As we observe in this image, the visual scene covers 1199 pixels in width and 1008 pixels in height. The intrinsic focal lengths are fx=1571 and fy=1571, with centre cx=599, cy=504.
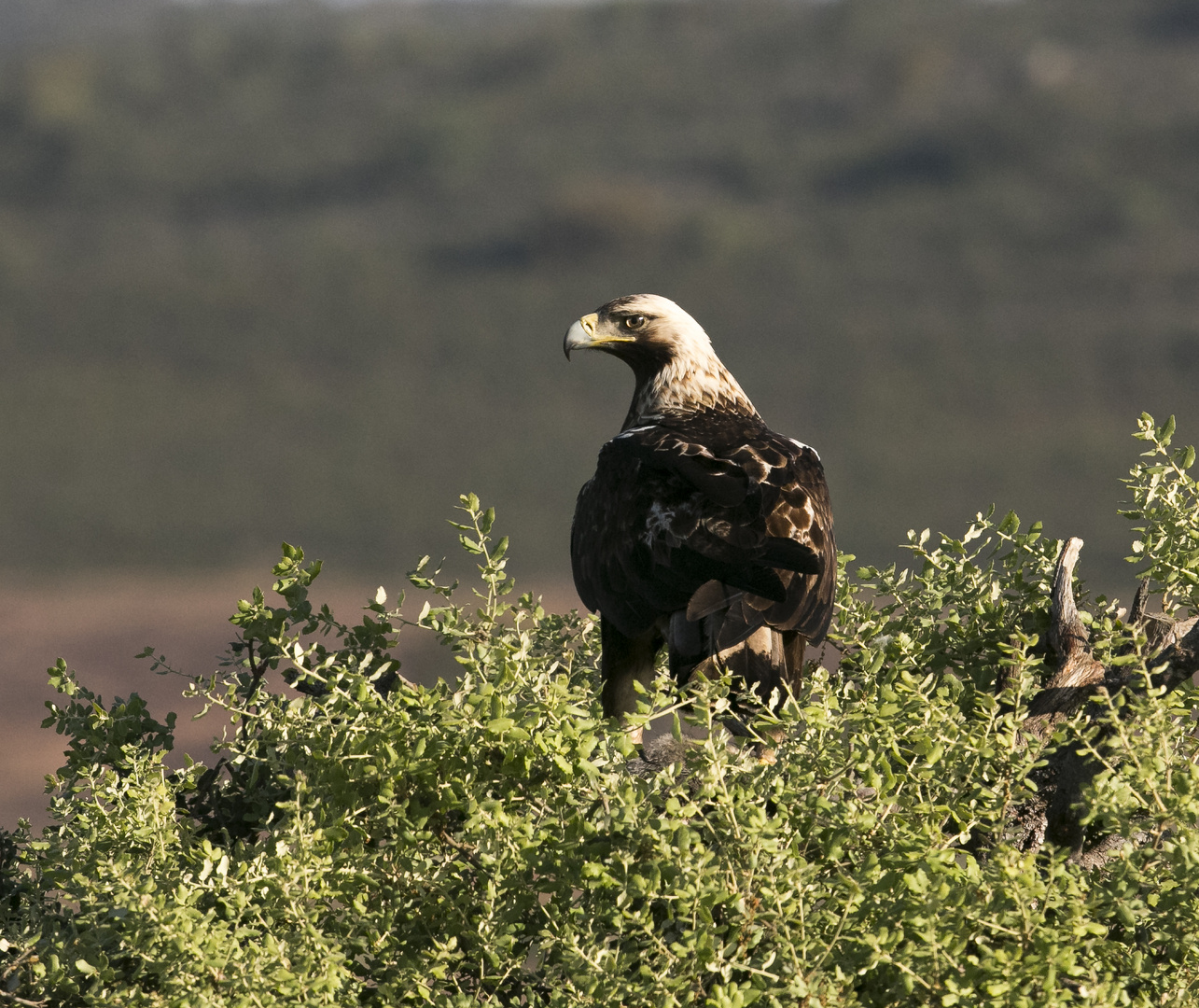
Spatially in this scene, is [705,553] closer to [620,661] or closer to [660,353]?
[620,661]

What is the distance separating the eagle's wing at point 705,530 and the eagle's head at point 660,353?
850 mm

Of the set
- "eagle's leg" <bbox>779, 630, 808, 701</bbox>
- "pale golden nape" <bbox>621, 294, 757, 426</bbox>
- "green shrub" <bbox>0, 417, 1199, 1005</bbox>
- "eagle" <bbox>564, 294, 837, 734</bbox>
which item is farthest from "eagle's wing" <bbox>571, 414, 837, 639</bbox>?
"green shrub" <bbox>0, 417, 1199, 1005</bbox>

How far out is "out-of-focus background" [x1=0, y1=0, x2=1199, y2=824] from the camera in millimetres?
28625

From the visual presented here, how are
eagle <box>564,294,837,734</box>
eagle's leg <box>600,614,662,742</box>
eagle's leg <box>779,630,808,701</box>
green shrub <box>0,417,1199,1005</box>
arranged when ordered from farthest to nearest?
eagle's leg <box>600,614,662,742</box> → eagle's leg <box>779,630,808,701</box> → eagle <box>564,294,837,734</box> → green shrub <box>0,417,1199,1005</box>

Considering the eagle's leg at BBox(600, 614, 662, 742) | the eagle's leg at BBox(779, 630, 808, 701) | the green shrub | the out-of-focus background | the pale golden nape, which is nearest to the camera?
the green shrub

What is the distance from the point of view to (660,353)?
575cm

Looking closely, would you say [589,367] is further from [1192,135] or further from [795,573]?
[795,573]

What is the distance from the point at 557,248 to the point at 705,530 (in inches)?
1597

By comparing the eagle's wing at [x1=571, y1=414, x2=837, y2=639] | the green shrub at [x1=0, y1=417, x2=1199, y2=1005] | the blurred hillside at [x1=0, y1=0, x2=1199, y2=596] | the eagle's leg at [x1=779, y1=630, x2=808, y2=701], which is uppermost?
the blurred hillside at [x1=0, y1=0, x2=1199, y2=596]

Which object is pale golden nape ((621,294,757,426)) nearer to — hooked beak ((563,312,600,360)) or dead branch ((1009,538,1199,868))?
hooked beak ((563,312,600,360))

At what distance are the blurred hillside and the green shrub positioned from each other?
19.0 meters

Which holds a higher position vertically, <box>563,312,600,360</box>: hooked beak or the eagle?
<box>563,312,600,360</box>: hooked beak

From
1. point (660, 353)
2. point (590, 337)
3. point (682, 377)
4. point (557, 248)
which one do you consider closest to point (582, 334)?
point (590, 337)

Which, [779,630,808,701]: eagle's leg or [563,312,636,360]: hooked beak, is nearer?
[779,630,808,701]: eagle's leg
